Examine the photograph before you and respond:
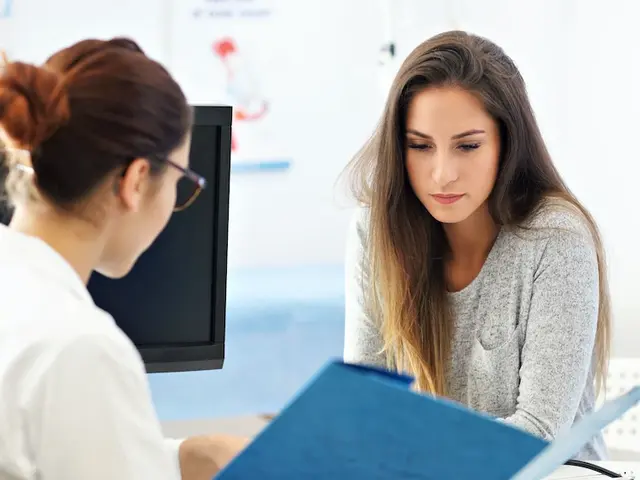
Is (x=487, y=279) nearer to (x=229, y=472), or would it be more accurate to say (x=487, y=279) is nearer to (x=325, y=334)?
(x=229, y=472)

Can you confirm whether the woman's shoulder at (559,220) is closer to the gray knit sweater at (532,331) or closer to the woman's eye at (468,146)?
the gray knit sweater at (532,331)

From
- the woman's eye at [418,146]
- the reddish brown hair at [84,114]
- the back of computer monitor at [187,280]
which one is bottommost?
the back of computer monitor at [187,280]

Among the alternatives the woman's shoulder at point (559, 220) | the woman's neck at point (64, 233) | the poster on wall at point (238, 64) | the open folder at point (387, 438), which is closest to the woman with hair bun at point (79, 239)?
the woman's neck at point (64, 233)

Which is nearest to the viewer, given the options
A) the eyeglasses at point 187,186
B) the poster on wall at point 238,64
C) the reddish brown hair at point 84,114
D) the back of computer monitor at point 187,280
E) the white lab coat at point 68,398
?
the white lab coat at point 68,398

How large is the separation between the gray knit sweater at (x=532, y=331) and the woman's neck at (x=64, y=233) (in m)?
0.74

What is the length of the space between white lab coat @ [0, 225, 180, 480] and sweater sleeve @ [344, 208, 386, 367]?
2.87 ft

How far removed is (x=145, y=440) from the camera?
817mm

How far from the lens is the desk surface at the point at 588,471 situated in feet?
4.16

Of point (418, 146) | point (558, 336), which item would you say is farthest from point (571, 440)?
point (418, 146)

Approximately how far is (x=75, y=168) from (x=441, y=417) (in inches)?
15.3

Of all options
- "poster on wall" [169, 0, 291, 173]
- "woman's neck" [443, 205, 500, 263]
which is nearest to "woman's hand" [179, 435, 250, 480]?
"woman's neck" [443, 205, 500, 263]

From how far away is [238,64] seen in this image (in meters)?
3.76

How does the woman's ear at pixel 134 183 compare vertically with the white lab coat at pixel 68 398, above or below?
above

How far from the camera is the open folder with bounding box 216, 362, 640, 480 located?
2.56 ft
